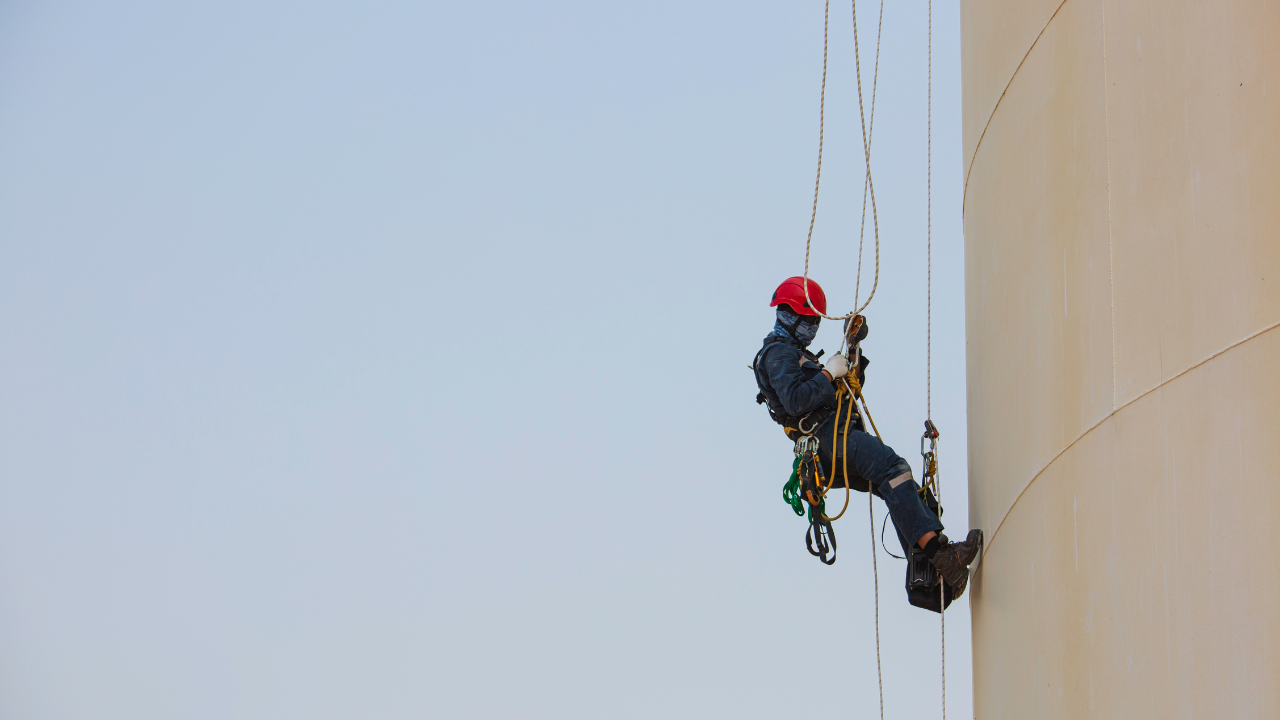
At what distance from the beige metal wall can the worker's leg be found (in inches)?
21.8

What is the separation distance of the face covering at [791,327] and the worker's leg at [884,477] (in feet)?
1.95

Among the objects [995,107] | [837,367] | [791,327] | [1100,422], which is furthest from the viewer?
[791,327]

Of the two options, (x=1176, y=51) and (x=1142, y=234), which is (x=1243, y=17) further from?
(x=1142, y=234)

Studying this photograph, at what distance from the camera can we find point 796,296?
664 centimetres

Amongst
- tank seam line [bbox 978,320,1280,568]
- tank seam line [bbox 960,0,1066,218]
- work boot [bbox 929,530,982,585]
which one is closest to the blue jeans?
work boot [bbox 929,530,982,585]

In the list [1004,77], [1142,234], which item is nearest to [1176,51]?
[1142,234]

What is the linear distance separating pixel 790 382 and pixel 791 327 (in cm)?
44

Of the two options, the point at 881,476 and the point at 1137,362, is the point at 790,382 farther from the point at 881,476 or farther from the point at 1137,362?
the point at 1137,362

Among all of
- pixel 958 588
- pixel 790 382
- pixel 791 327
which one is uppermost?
pixel 791 327

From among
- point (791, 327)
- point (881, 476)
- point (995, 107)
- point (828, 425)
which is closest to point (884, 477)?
point (881, 476)

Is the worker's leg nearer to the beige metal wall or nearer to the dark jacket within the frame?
the dark jacket

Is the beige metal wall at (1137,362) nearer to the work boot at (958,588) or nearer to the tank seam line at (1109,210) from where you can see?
the tank seam line at (1109,210)

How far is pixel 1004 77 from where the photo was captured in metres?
5.35

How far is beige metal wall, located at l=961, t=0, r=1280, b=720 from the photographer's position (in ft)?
10.8
